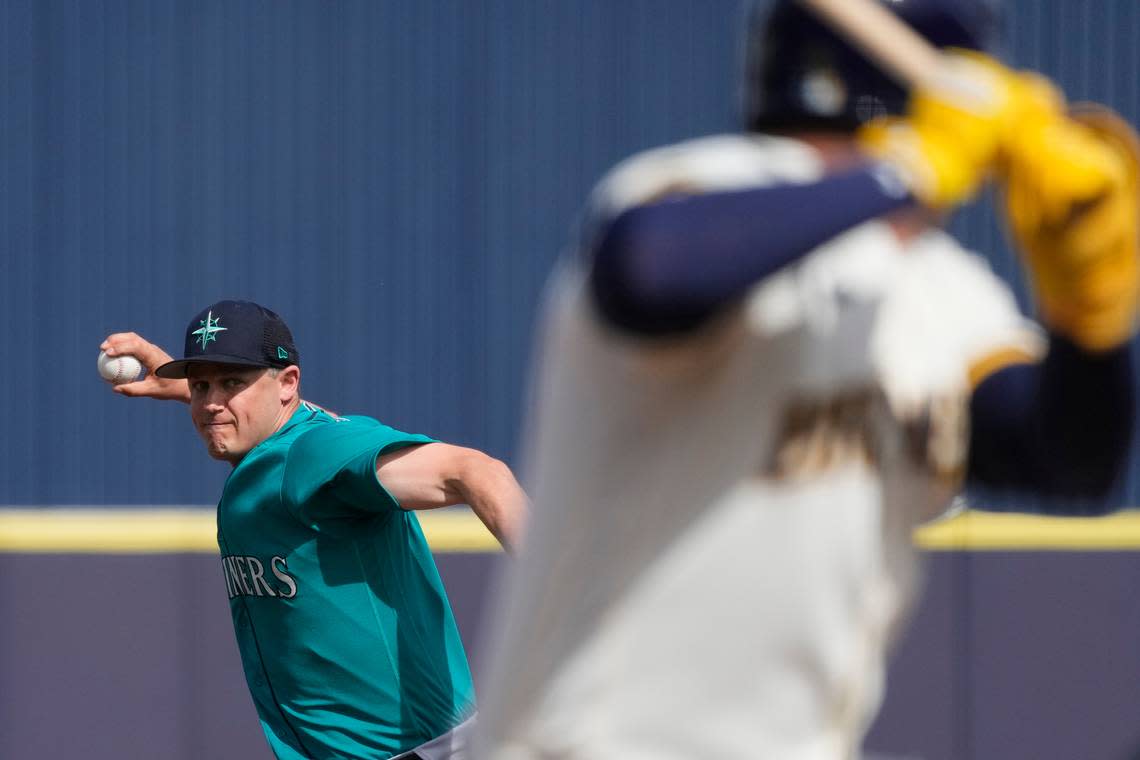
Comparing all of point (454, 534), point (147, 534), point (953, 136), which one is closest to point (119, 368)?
point (147, 534)

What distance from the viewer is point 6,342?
5.32m

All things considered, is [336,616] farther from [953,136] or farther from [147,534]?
[953,136]

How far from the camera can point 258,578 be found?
3.27m

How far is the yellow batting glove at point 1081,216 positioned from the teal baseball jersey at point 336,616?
2065 mm

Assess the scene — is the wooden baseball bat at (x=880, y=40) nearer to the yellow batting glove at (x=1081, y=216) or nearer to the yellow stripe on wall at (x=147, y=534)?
the yellow batting glove at (x=1081, y=216)

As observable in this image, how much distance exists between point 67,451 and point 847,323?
455 cm

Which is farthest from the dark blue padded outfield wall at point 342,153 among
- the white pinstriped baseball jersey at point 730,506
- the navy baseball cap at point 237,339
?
the white pinstriped baseball jersey at point 730,506

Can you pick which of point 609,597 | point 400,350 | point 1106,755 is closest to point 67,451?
point 400,350

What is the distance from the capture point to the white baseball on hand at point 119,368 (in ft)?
13.2

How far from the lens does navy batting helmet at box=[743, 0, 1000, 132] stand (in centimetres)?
126

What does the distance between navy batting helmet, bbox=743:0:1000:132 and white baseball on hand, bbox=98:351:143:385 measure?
120 inches

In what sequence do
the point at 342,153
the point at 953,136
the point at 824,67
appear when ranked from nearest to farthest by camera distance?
the point at 953,136, the point at 824,67, the point at 342,153

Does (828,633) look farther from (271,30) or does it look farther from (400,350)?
(271,30)

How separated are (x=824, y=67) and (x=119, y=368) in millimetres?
3122
